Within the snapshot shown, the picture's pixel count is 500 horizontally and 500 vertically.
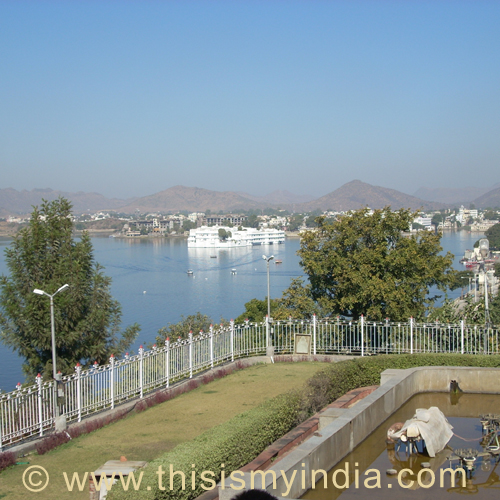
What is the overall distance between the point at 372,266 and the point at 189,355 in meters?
8.31

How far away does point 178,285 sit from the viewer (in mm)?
65875

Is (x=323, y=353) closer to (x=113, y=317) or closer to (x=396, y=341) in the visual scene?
(x=396, y=341)

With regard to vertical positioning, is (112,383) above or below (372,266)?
below

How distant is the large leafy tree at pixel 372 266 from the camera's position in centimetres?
1741

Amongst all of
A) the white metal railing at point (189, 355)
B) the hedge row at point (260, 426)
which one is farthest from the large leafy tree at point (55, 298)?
the hedge row at point (260, 426)

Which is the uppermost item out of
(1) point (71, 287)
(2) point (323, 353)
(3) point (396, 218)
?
(3) point (396, 218)

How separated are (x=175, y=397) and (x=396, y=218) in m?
10.9

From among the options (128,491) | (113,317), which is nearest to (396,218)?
(113,317)

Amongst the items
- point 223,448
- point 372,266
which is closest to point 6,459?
point 223,448

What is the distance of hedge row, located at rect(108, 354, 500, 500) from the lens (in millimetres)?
5225

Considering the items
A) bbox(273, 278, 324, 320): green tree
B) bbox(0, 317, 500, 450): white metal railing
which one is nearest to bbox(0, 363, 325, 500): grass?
bbox(0, 317, 500, 450): white metal railing

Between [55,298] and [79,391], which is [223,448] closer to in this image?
[79,391]

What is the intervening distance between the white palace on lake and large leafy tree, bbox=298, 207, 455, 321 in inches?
4156

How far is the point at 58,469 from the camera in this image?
6.92 meters
